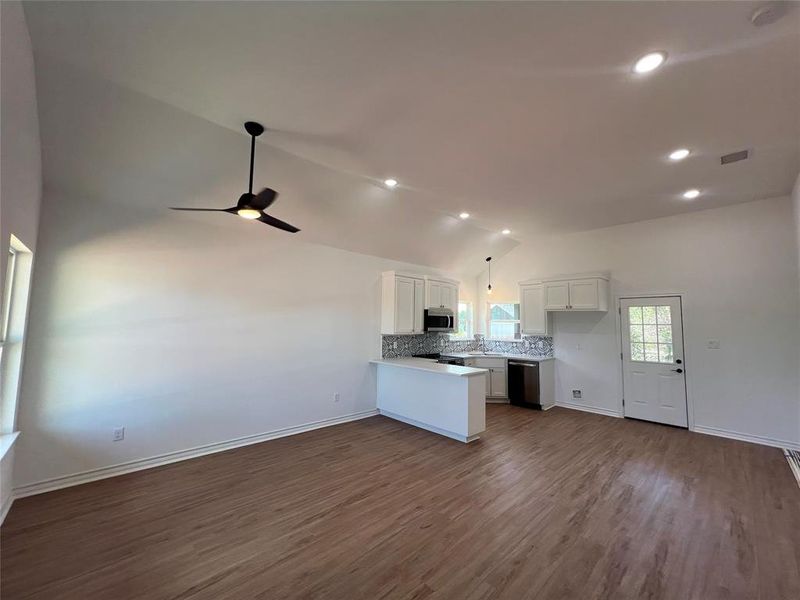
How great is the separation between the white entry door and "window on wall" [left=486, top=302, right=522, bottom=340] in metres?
1.95

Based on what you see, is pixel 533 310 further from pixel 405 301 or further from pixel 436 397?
pixel 436 397

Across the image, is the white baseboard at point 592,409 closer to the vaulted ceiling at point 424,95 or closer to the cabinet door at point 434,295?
the cabinet door at point 434,295

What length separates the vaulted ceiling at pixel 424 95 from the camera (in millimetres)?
1812

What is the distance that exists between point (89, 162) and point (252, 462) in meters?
3.38

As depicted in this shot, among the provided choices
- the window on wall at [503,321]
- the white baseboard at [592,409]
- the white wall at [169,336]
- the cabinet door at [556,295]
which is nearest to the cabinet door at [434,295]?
the white wall at [169,336]

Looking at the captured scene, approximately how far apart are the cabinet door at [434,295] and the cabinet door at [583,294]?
2.33 metres

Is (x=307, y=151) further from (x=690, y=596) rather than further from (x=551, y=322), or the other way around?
(x=551, y=322)

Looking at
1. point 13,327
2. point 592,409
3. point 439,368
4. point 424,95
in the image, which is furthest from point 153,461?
point 592,409

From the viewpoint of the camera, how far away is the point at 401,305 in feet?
18.4

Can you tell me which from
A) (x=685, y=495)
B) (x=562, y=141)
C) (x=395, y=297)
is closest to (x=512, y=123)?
(x=562, y=141)

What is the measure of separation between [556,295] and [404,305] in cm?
284

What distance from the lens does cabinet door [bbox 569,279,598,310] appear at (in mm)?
5543

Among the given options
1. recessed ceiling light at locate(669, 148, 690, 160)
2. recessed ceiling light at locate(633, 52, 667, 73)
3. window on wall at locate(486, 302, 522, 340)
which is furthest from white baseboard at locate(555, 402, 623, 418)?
recessed ceiling light at locate(633, 52, 667, 73)

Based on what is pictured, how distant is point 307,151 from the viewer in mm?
3297
